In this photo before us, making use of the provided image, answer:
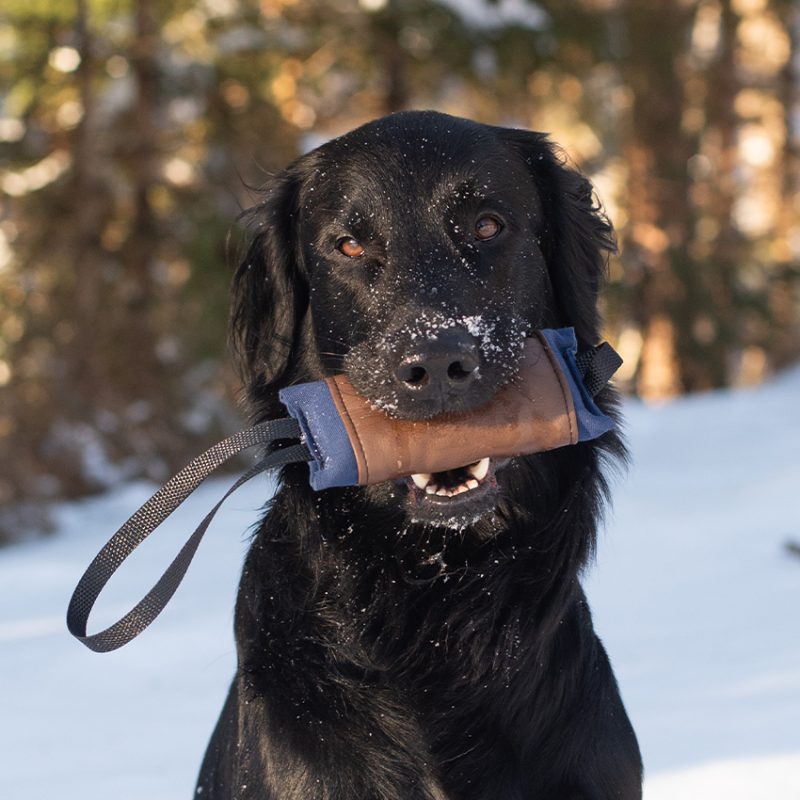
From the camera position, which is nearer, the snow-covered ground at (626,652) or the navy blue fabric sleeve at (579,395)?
the navy blue fabric sleeve at (579,395)

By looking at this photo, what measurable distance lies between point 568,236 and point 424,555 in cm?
114

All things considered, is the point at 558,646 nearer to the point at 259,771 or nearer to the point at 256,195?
the point at 259,771

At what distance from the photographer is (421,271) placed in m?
3.14

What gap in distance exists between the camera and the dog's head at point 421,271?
116 inches

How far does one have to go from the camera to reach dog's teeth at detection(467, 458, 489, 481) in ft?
10.1

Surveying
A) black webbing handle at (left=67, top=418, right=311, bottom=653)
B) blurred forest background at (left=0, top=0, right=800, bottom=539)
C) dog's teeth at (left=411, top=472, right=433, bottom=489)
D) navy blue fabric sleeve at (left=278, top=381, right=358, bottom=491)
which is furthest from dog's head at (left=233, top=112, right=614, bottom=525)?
blurred forest background at (left=0, top=0, right=800, bottom=539)

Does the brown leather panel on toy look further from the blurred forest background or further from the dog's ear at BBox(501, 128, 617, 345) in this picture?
the blurred forest background

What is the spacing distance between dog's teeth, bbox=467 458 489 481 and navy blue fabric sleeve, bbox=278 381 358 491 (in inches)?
12.8

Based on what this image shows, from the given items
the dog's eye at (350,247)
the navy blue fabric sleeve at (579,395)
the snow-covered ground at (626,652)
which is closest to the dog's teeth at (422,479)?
the navy blue fabric sleeve at (579,395)

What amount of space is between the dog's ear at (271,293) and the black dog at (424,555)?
16 millimetres

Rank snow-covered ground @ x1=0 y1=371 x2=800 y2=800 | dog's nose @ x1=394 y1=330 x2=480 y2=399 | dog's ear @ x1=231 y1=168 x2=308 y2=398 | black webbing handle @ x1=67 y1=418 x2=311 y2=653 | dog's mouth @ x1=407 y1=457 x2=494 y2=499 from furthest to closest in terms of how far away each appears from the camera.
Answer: snow-covered ground @ x1=0 y1=371 x2=800 y2=800, dog's ear @ x1=231 y1=168 x2=308 y2=398, dog's mouth @ x1=407 y1=457 x2=494 y2=499, black webbing handle @ x1=67 y1=418 x2=311 y2=653, dog's nose @ x1=394 y1=330 x2=480 y2=399

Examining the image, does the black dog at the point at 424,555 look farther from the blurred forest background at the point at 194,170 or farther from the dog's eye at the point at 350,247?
the blurred forest background at the point at 194,170

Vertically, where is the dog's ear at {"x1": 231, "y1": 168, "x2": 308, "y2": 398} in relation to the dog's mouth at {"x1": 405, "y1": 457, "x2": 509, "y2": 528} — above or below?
above

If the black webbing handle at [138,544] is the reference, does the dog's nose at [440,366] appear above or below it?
above
